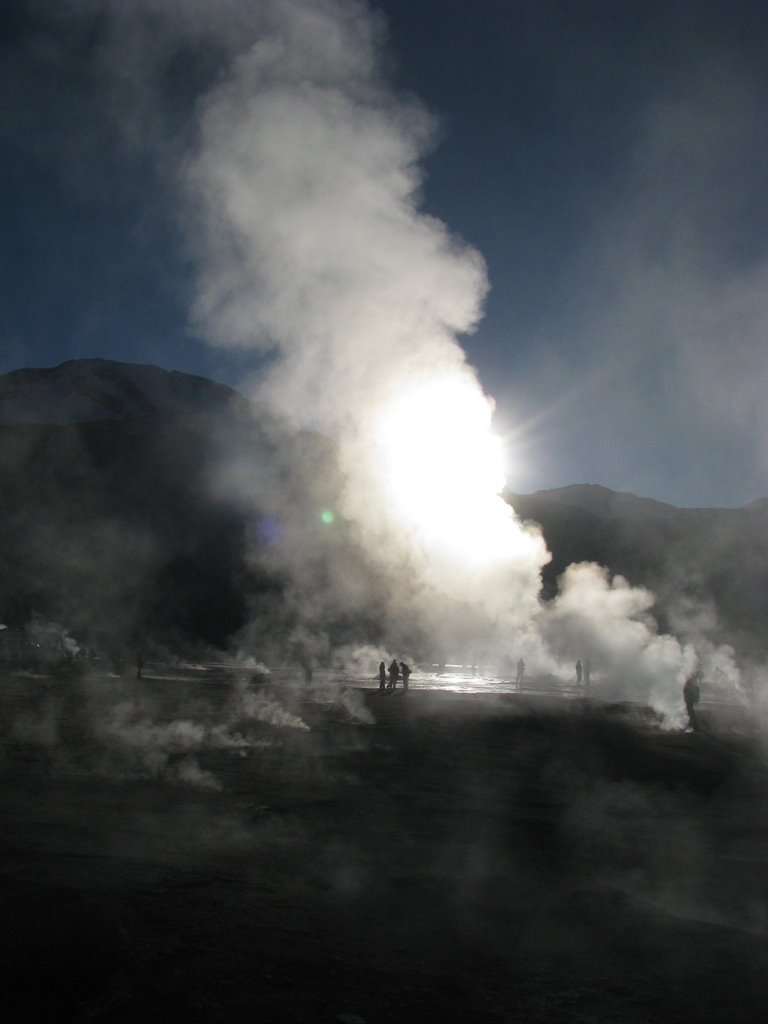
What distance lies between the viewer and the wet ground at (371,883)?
5.39m

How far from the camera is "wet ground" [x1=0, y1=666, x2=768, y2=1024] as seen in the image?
539 cm

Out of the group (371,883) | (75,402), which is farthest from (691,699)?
(75,402)

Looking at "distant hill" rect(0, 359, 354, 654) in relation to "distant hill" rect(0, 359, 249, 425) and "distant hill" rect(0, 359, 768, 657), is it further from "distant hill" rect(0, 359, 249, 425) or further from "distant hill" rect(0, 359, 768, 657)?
"distant hill" rect(0, 359, 249, 425)

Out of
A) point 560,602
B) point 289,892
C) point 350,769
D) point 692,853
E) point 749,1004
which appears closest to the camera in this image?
point 749,1004

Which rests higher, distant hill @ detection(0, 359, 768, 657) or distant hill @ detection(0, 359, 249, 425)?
distant hill @ detection(0, 359, 249, 425)

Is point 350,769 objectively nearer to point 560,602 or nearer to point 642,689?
point 642,689

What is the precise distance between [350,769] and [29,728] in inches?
336

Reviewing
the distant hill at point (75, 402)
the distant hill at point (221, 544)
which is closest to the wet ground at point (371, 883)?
the distant hill at point (221, 544)

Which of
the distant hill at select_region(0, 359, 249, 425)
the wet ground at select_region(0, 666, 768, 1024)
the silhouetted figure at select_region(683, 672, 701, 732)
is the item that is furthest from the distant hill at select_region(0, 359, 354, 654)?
the wet ground at select_region(0, 666, 768, 1024)

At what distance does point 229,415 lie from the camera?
141 metres

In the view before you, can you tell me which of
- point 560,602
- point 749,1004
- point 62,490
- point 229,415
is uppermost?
point 229,415

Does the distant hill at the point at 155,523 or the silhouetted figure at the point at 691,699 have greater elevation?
the distant hill at the point at 155,523

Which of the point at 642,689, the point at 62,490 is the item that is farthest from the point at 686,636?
the point at 62,490

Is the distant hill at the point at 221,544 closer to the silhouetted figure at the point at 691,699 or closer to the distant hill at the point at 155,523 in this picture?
Result: the distant hill at the point at 155,523
